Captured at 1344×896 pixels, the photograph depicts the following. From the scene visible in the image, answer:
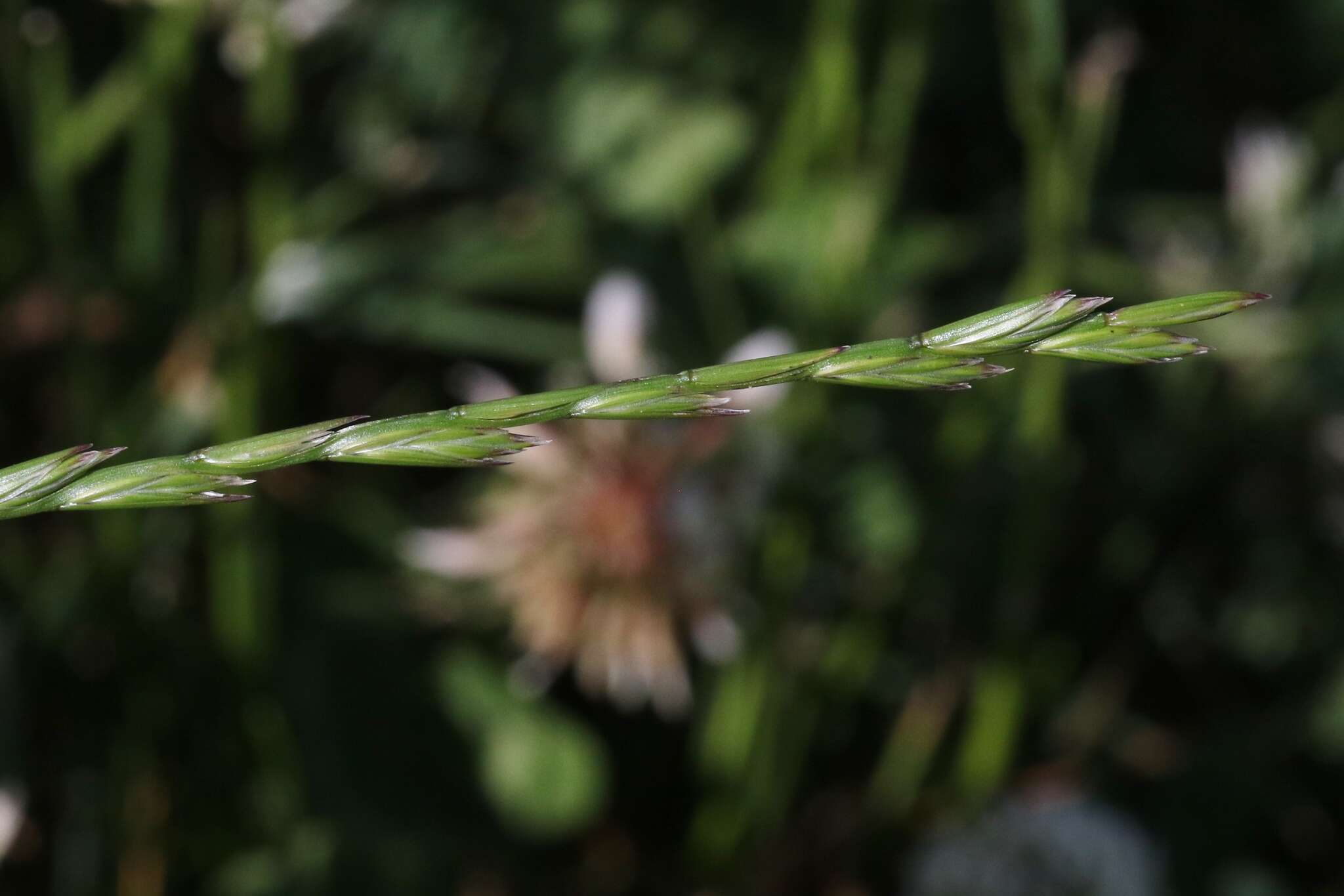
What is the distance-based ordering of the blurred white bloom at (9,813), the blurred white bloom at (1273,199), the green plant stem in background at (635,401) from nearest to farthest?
1. the green plant stem in background at (635,401)
2. the blurred white bloom at (9,813)
3. the blurred white bloom at (1273,199)

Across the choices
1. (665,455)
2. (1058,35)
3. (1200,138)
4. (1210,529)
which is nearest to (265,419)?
(665,455)

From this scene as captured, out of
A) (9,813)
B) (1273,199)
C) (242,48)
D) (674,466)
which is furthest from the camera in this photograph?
(1273,199)

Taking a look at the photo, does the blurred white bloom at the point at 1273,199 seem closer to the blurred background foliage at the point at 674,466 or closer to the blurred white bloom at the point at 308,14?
the blurred background foliage at the point at 674,466

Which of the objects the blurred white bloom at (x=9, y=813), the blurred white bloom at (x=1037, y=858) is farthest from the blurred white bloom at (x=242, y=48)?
the blurred white bloom at (x=1037, y=858)

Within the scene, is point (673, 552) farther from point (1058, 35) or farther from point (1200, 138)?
point (1200, 138)

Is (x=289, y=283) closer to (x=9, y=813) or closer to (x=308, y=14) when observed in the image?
(x=308, y=14)

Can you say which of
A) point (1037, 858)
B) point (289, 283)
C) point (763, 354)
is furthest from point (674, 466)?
point (1037, 858)
